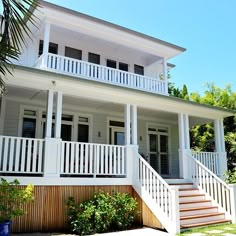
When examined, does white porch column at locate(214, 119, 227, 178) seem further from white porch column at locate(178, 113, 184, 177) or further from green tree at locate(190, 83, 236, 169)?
green tree at locate(190, 83, 236, 169)

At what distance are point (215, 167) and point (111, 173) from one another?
18.1 feet

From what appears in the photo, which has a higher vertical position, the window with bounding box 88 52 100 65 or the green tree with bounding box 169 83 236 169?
the window with bounding box 88 52 100 65

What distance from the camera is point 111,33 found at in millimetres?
11844

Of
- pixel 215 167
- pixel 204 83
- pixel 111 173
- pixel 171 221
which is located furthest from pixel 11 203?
pixel 204 83

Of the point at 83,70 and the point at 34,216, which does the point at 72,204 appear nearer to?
the point at 34,216

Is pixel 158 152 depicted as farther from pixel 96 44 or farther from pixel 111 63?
pixel 96 44

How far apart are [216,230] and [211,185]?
224 cm

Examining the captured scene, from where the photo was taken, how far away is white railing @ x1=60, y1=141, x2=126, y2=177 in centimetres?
803

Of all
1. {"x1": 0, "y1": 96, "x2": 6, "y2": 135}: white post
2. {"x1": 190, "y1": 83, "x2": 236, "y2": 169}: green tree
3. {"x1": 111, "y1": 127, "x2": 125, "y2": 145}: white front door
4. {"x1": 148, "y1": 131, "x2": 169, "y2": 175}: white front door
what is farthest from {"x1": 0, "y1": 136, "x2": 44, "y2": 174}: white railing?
{"x1": 190, "y1": 83, "x2": 236, "y2": 169}: green tree

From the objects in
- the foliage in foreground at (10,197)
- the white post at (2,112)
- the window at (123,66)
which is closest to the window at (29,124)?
the white post at (2,112)

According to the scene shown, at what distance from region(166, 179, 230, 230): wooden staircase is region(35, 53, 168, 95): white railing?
15.3 feet

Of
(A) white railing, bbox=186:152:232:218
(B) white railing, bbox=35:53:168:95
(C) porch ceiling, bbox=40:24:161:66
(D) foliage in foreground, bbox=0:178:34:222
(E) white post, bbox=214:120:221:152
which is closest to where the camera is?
(D) foliage in foreground, bbox=0:178:34:222

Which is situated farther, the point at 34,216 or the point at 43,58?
the point at 43,58

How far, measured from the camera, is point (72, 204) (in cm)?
743
